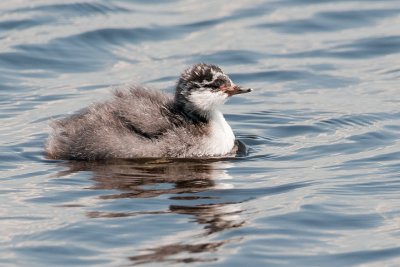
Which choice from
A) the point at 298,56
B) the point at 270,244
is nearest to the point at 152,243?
the point at 270,244

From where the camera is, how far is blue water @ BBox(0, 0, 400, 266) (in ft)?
31.2

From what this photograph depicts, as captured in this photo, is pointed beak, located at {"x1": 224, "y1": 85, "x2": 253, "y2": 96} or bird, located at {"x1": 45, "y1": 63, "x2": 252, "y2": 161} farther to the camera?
pointed beak, located at {"x1": 224, "y1": 85, "x2": 253, "y2": 96}

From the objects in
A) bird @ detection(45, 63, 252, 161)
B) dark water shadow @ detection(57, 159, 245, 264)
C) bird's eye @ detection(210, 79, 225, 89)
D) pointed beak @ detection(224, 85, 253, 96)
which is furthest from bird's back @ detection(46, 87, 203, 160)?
pointed beak @ detection(224, 85, 253, 96)

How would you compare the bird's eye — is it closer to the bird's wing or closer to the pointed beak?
the pointed beak

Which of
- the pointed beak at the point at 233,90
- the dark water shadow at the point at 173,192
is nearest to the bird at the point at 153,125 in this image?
the pointed beak at the point at 233,90

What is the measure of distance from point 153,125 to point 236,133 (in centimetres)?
189

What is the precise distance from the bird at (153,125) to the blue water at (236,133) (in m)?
0.22

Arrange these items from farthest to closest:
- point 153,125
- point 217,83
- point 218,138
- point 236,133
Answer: point 236,133
point 217,83
point 218,138
point 153,125

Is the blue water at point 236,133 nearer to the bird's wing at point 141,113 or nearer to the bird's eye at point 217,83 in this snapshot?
the bird's wing at point 141,113

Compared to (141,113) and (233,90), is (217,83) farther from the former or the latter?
(141,113)

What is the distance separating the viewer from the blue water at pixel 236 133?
9.52 metres

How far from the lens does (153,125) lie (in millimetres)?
12141

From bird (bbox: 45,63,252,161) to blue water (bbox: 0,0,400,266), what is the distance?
22 centimetres

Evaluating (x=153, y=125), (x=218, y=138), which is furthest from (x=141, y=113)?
(x=218, y=138)
